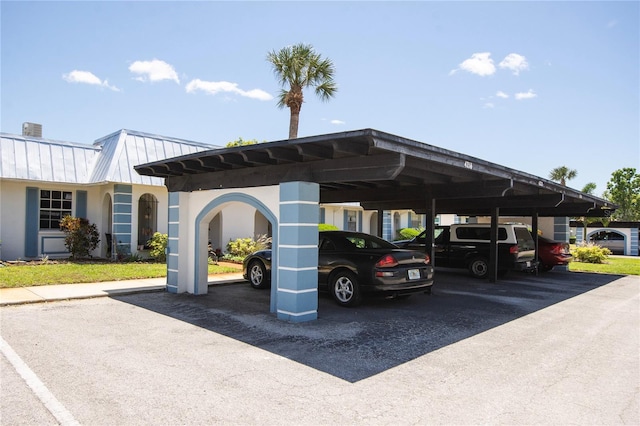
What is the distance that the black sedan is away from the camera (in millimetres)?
8523

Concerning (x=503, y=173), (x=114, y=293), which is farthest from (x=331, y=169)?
(x=114, y=293)

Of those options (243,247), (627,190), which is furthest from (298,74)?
(627,190)

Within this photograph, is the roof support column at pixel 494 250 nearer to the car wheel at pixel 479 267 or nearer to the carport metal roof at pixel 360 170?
the carport metal roof at pixel 360 170

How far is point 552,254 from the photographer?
16.1 metres

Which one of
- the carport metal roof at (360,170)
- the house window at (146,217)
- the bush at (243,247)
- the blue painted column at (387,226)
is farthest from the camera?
the blue painted column at (387,226)

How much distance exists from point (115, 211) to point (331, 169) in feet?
36.0

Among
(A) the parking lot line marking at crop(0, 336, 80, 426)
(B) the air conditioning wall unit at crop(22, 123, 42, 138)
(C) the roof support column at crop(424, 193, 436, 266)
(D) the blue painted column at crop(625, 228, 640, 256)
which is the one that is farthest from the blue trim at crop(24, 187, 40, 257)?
(D) the blue painted column at crop(625, 228, 640, 256)

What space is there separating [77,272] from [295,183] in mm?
8077

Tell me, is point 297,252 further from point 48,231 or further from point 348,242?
point 48,231

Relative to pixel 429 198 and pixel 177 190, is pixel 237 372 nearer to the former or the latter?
pixel 177 190

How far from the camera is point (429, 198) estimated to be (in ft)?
37.9

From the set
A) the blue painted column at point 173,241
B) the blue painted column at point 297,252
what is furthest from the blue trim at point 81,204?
the blue painted column at point 297,252

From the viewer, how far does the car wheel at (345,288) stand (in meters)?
8.71

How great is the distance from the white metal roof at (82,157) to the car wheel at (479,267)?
1124 centimetres
